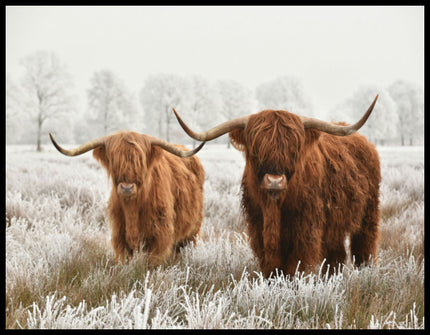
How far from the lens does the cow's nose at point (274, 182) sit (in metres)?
2.37

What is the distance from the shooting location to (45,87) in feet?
91.7

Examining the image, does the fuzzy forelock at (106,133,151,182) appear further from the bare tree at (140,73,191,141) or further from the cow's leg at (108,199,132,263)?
the bare tree at (140,73,191,141)

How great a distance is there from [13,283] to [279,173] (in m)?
2.24

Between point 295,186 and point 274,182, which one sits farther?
point 295,186

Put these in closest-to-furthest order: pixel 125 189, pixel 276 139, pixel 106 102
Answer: pixel 276 139 < pixel 125 189 < pixel 106 102

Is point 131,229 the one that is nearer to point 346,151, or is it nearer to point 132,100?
point 346,151

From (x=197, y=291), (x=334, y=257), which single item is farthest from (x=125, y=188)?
(x=334, y=257)

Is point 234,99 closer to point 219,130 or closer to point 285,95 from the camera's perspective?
point 285,95

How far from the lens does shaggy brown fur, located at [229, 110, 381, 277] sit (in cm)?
259

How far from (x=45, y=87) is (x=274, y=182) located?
3016 cm

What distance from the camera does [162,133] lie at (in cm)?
3359

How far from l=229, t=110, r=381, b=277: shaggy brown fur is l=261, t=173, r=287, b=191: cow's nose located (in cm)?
7

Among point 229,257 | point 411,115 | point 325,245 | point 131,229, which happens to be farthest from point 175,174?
point 411,115

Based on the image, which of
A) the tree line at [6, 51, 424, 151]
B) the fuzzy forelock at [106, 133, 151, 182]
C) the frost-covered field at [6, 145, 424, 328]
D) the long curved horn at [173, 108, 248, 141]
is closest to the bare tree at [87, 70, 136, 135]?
the tree line at [6, 51, 424, 151]
